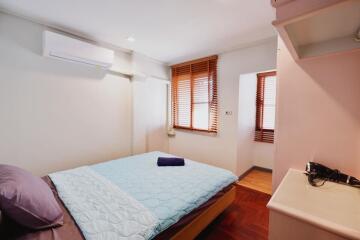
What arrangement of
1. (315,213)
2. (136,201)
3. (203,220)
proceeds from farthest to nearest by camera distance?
1. (203,220)
2. (136,201)
3. (315,213)

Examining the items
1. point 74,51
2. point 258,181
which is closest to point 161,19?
point 74,51

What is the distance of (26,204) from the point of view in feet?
3.55

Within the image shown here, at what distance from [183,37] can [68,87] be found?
198 cm

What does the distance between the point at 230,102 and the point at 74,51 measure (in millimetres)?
2695

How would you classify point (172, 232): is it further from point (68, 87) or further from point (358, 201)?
point (68, 87)

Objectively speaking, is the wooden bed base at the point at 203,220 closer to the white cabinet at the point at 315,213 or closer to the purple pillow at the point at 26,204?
the white cabinet at the point at 315,213

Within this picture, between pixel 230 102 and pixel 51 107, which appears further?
pixel 230 102

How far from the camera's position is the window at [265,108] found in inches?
148

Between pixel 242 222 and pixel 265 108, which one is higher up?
pixel 265 108

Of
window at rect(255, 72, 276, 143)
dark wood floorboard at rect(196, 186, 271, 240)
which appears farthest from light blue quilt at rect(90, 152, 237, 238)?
window at rect(255, 72, 276, 143)

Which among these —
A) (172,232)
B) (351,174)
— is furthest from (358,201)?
(172,232)

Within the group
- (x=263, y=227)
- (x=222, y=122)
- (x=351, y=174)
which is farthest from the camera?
(x=222, y=122)

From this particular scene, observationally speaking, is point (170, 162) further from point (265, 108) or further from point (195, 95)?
point (265, 108)

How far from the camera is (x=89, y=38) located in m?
2.74
